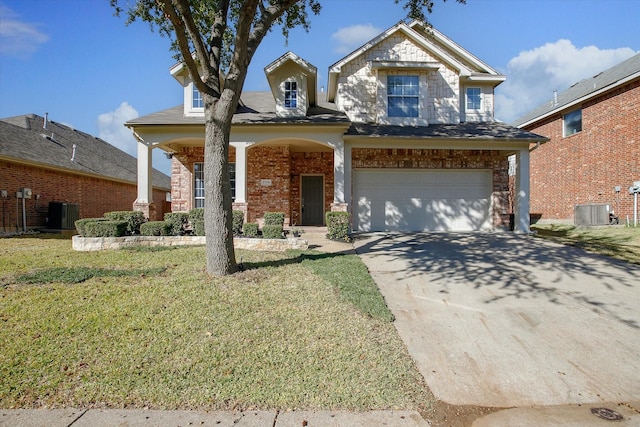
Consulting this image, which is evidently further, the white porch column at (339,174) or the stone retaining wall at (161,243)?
the white porch column at (339,174)

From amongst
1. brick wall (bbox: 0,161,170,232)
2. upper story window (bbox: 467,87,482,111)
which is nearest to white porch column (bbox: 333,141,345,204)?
upper story window (bbox: 467,87,482,111)

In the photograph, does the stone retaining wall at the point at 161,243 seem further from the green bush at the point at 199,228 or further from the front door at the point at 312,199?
the front door at the point at 312,199

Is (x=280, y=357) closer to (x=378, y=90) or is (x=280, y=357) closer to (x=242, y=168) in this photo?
(x=242, y=168)

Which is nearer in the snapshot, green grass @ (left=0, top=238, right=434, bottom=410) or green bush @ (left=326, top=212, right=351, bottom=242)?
green grass @ (left=0, top=238, right=434, bottom=410)

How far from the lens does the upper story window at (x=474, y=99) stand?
14.5m

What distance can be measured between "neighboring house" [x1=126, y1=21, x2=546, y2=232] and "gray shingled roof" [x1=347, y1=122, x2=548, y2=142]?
38 mm

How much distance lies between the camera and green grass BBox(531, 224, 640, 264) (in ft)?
29.4

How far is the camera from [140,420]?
301 cm

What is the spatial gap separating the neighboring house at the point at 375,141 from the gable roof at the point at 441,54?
45 millimetres

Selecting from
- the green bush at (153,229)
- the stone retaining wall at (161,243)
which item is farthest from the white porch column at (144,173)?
the stone retaining wall at (161,243)

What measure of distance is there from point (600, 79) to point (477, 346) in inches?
719

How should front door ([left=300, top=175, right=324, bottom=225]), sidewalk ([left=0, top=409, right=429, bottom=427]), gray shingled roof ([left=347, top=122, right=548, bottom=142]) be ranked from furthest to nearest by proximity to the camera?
front door ([left=300, top=175, right=324, bottom=225]) → gray shingled roof ([left=347, top=122, right=548, bottom=142]) → sidewalk ([left=0, top=409, right=429, bottom=427])

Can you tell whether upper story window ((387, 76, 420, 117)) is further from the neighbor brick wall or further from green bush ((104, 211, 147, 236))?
green bush ((104, 211, 147, 236))

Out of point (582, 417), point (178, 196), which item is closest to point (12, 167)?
point (178, 196)
